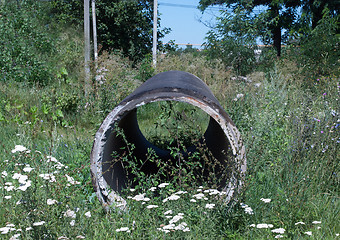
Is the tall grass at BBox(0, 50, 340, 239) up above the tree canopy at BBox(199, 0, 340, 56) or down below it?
below

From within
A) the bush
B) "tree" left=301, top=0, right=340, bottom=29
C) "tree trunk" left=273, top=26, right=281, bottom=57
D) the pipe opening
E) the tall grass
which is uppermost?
"tree" left=301, top=0, right=340, bottom=29

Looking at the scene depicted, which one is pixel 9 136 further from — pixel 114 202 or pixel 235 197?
pixel 235 197

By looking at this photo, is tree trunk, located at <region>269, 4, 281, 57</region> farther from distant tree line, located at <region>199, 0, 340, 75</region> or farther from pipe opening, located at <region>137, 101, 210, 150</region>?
pipe opening, located at <region>137, 101, 210, 150</region>

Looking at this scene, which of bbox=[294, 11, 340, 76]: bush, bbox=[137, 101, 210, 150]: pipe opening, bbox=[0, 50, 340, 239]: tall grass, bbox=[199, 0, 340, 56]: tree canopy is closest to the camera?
bbox=[0, 50, 340, 239]: tall grass

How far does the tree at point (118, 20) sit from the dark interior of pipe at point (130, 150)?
12.2 m

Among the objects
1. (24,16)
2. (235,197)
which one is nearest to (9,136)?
(235,197)

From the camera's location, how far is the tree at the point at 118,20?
1695cm

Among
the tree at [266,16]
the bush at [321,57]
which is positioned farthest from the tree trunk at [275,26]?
the bush at [321,57]

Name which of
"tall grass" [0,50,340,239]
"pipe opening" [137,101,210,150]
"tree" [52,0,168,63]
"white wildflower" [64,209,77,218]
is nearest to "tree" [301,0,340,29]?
"tree" [52,0,168,63]

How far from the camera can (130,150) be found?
4445mm

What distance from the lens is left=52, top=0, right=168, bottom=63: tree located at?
17.0 meters

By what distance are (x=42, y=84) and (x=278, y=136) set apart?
7.03m

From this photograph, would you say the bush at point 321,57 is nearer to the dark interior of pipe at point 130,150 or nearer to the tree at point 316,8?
the dark interior of pipe at point 130,150

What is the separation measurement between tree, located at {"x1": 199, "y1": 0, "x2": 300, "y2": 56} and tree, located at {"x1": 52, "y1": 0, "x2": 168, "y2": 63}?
14.3 feet
